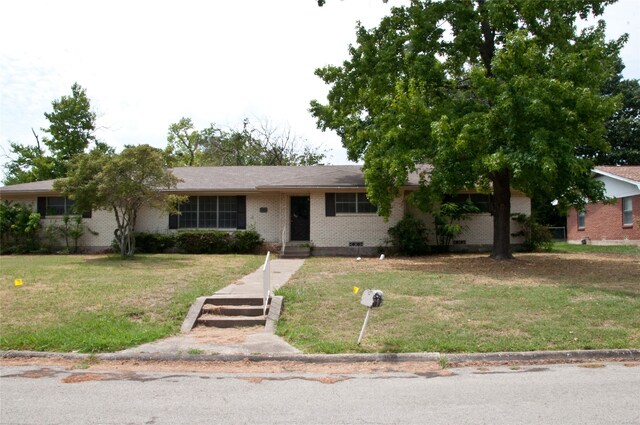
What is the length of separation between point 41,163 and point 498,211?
34.3 metres

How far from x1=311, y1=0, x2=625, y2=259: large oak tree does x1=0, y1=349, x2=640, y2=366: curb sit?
6189 millimetres

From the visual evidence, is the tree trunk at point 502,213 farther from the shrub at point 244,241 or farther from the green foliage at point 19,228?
the green foliage at point 19,228

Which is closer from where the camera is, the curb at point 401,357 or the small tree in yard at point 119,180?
the curb at point 401,357

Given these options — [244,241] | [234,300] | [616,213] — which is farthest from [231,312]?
[616,213]

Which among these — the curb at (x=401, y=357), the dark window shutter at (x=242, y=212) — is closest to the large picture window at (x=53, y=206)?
the dark window shutter at (x=242, y=212)

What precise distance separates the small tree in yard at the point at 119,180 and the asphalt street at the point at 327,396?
11.0m

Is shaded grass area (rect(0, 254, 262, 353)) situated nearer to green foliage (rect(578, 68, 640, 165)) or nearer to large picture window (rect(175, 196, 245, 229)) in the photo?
large picture window (rect(175, 196, 245, 229))

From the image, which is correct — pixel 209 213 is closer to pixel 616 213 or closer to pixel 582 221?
pixel 616 213

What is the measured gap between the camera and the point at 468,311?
910 cm

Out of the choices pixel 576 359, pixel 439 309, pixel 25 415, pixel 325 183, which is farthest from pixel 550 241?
pixel 25 415

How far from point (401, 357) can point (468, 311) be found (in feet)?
8.66

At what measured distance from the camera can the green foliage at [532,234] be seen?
21484 mm

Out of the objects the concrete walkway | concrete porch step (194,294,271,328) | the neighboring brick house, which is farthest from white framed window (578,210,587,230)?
the concrete walkway

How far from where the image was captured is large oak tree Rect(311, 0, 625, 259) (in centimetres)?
1318
